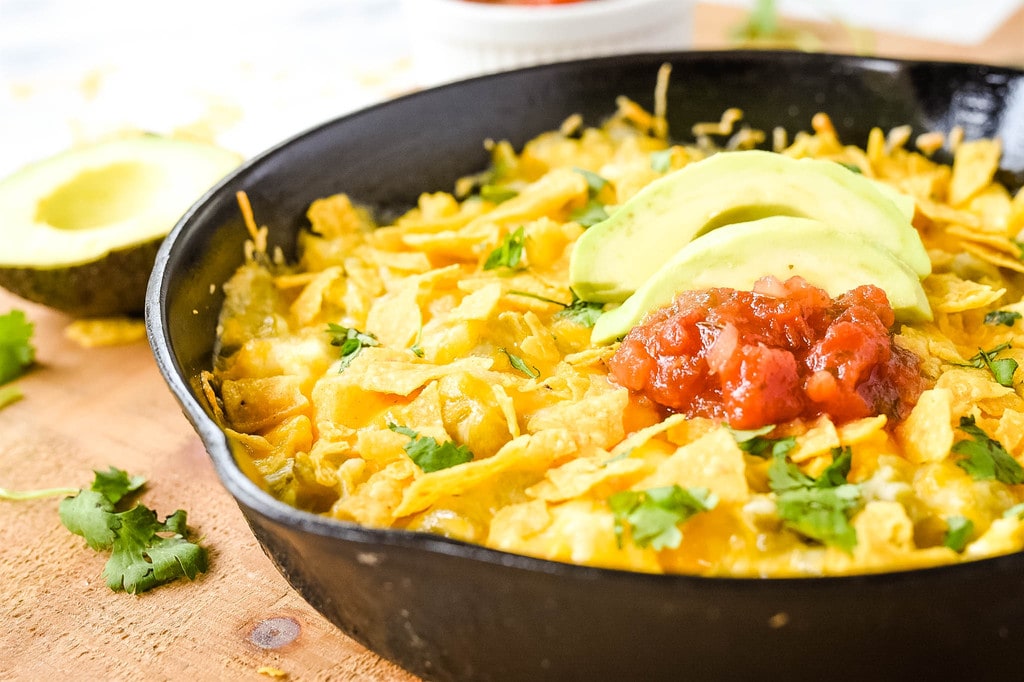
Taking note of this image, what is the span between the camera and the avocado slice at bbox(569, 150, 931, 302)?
8.56ft

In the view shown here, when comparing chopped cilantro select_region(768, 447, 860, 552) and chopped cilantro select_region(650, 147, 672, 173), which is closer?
chopped cilantro select_region(768, 447, 860, 552)

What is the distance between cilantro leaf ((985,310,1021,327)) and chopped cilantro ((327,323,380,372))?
161 cm

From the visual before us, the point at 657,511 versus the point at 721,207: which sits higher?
the point at 721,207

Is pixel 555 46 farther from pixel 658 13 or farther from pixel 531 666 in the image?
pixel 531 666

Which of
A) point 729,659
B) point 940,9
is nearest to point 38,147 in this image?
point 729,659

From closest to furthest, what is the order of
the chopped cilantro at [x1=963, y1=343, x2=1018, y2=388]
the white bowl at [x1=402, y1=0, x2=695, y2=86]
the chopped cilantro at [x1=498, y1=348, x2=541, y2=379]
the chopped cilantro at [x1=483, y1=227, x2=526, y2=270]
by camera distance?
the chopped cilantro at [x1=963, y1=343, x2=1018, y2=388] → the chopped cilantro at [x1=498, y1=348, x2=541, y2=379] → the chopped cilantro at [x1=483, y1=227, x2=526, y2=270] → the white bowl at [x1=402, y1=0, x2=695, y2=86]

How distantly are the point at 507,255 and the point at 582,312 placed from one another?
0.36 metres

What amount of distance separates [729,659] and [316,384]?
125 cm

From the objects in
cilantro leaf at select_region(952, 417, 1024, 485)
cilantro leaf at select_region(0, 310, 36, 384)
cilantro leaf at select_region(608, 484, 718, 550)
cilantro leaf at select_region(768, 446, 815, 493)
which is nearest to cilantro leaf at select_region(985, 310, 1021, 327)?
cilantro leaf at select_region(952, 417, 1024, 485)

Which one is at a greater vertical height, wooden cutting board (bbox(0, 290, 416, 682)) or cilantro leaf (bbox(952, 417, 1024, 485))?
cilantro leaf (bbox(952, 417, 1024, 485))

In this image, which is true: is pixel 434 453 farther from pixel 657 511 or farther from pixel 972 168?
pixel 972 168

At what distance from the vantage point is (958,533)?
77.4 inches

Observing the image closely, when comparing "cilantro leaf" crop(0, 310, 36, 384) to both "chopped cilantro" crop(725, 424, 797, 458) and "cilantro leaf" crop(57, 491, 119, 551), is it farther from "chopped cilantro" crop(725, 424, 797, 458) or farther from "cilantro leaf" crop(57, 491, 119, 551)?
"chopped cilantro" crop(725, 424, 797, 458)

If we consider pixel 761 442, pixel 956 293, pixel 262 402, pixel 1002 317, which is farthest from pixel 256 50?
pixel 761 442
